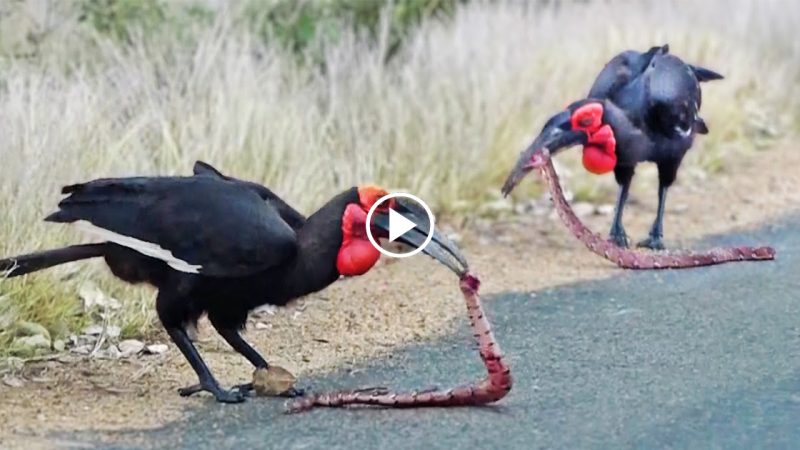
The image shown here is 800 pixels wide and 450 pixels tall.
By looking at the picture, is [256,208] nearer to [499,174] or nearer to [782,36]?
[499,174]

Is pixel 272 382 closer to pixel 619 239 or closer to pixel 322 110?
pixel 619 239

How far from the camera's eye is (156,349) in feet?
19.9

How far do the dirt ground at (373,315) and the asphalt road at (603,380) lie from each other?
8.2 inches

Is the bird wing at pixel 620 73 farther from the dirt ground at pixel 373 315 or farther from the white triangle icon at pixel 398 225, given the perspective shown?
the white triangle icon at pixel 398 225

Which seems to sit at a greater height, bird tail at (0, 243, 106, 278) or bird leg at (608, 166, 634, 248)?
bird tail at (0, 243, 106, 278)

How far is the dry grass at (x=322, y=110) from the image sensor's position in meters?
6.73

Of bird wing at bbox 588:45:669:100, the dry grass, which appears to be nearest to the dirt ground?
the dry grass

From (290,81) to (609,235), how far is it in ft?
8.22

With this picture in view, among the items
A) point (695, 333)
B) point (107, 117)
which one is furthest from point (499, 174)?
point (695, 333)

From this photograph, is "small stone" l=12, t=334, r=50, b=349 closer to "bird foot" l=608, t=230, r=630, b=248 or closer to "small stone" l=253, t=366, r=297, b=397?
"small stone" l=253, t=366, r=297, b=397

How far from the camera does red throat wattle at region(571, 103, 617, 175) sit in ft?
24.4

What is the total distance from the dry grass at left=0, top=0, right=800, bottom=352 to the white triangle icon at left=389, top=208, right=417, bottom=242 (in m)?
1.66

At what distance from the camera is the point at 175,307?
5184 mm

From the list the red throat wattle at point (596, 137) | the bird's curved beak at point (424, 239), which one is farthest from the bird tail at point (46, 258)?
the red throat wattle at point (596, 137)
